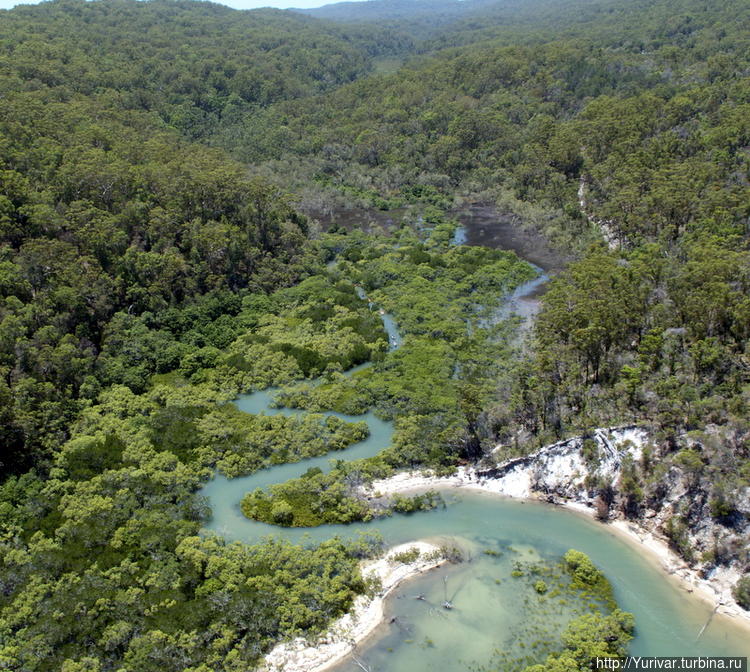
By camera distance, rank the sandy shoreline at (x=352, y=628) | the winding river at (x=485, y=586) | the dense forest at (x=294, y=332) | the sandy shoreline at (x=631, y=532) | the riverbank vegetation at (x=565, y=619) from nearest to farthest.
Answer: the riverbank vegetation at (x=565, y=619)
the sandy shoreline at (x=352, y=628)
the winding river at (x=485, y=586)
the sandy shoreline at (x=631, y=532)
the dense forest at (x=294, y=332)

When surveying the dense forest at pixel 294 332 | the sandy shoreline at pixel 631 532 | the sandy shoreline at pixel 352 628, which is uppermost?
the dense forest at pixel 294 332

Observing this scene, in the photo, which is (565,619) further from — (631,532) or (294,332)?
(294,332)

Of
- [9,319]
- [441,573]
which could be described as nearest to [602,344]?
[441,573]

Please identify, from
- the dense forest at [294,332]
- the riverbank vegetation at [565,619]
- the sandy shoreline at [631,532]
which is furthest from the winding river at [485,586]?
the dense forest at [294,332]

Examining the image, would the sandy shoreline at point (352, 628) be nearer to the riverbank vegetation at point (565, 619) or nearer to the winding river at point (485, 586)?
the winding river at point (485, 586)

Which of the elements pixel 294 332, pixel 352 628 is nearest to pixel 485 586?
pixel 352 628

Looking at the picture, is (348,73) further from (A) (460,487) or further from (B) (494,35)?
(A) (460,487)

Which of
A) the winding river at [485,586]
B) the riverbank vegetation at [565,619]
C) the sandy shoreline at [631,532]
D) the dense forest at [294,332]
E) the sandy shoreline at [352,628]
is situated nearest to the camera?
the riverbank vegetation at [565,619]
